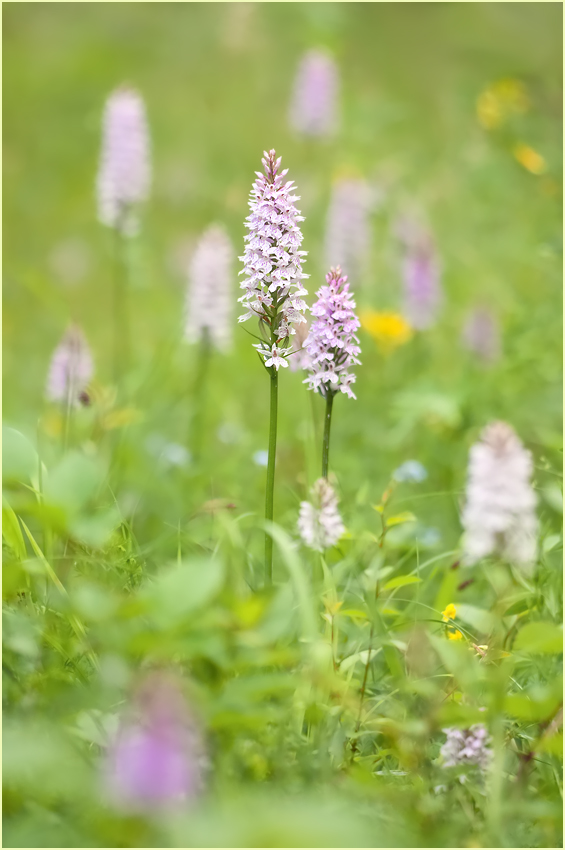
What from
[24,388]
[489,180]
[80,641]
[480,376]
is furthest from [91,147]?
[80,641]

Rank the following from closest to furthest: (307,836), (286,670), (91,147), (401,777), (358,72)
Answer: (307,836), (401,777), (286,670), (91,147), (358,72)

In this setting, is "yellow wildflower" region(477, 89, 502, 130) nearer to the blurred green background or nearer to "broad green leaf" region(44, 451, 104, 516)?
the blurred green background

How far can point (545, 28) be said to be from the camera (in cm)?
837

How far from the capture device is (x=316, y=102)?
4938mm

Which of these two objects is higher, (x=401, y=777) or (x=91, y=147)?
(x=91, y=147)

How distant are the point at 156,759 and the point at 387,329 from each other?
3.13 metres

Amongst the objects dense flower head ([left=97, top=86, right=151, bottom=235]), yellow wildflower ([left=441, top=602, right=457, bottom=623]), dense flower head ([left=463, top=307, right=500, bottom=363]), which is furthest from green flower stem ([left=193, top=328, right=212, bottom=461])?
yellow wildflower ([left=441, top=602, right=457, bottom=623])

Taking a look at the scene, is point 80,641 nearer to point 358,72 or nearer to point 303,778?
point 303,778

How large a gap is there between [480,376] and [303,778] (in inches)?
108

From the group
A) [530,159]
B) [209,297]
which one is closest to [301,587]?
[209,297]

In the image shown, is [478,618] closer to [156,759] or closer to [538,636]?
[538,636]

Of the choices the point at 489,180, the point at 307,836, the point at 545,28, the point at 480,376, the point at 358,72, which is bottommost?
the point at 307,836

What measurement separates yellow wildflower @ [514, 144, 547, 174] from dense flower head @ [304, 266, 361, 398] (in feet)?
8.64

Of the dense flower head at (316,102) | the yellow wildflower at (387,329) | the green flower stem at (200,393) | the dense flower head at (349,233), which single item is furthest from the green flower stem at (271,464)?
the dense flower head at (316,102)
